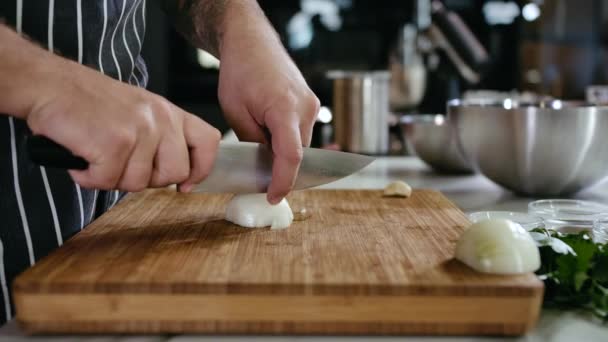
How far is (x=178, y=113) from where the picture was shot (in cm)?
77

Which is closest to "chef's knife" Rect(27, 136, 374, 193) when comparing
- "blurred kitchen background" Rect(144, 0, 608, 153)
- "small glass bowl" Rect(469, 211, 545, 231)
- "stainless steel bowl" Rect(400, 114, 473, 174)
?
"small glass bowl" Rect(469, 211, 545, 231)

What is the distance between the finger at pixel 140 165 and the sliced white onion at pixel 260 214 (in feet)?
0.62

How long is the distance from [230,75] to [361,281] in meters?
0.52

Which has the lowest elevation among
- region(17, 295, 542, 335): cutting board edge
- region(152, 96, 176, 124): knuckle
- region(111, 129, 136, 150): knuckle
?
region(17, 295, 542, 335): cutting board edge

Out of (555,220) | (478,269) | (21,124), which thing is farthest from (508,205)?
(21,124)

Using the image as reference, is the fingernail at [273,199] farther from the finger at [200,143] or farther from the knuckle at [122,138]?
the knuckle at [122,138]

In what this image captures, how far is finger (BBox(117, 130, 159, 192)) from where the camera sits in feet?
2.41

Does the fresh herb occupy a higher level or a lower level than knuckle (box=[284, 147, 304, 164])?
lower

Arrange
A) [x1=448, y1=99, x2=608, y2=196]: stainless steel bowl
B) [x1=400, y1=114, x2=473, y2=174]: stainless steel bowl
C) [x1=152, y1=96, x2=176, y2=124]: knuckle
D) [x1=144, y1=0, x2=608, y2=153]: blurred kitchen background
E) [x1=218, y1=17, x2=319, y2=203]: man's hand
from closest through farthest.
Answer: [x1=152, y1=96, x2=176, y2=124]: knuckle → [x1=218, y1=17, x2=319, y2=203]: man's hand → [x1=448, y1=99, x2=608, y2=196]: stainless steel bowl → [x1=400, y1=114, x2=473, y2=174]: stainless steel bowl → [x1=144, y1=0, x2=608, y2=153]: blurred kitchen background

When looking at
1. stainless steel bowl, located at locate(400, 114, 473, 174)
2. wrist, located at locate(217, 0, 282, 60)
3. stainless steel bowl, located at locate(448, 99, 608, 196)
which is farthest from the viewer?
stainless steel bowl, located at locate(400, 114, 473, 174)

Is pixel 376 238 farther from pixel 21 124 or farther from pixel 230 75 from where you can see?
pixel 21 124

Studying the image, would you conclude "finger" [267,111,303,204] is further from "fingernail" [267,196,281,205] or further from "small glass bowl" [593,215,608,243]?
"small glass bowl" [593,215,608,243]

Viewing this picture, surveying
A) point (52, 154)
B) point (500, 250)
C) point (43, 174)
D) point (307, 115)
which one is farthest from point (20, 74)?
point (500, 250)

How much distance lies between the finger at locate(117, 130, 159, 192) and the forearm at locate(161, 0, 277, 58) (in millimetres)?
434
